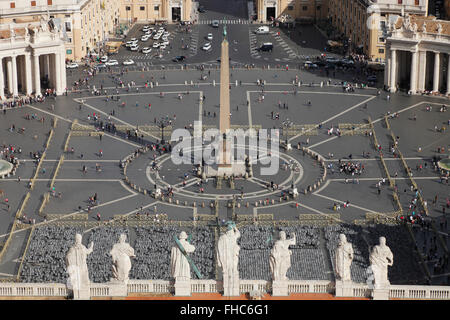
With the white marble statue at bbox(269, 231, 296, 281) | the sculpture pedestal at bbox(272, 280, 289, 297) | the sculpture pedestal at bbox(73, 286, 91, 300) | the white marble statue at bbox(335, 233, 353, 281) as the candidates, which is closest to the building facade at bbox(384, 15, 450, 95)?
the white marble statue at bbox(335, 233, 353, 281)

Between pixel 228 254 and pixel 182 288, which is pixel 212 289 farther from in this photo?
pixel 228 254

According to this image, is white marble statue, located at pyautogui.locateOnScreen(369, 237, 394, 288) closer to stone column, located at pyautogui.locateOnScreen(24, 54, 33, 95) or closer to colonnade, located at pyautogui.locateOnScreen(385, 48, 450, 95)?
colonnade, located at pyautogui.locateOnScreen(385, 48, 450, 95)

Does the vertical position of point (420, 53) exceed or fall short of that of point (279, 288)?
it exceeds it

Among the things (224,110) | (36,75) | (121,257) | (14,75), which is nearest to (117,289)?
(121,257)

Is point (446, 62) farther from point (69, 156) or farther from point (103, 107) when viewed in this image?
point (69, 156)

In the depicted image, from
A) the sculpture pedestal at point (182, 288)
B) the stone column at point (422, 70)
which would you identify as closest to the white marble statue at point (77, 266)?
the sculpture pedestal at point (182, 288)

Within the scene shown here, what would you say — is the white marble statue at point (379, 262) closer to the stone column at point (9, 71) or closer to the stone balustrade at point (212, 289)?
the stone balustrade at point (212, 289)
